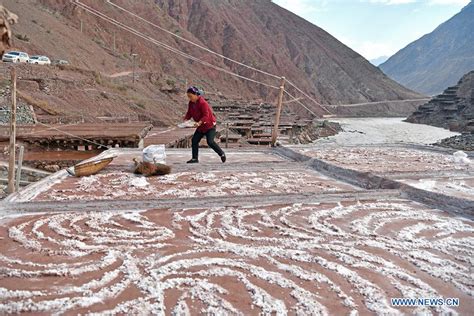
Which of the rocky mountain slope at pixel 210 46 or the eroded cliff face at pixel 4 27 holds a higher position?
the rocky mountain slope at pixel 210 46

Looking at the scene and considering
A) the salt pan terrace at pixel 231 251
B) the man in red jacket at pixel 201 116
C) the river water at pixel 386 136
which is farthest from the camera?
the river water at pixel 386 136

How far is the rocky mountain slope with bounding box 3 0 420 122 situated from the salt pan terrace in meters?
20.2

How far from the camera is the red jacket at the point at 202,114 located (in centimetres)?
649

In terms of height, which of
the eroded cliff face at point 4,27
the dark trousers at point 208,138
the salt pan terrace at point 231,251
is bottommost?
the salt pan terrace at point 231,251

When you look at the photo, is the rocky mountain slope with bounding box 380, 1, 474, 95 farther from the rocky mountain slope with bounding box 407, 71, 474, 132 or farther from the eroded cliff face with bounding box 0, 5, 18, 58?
the eroded cliff face with bounding box 0, 5, 18, 58

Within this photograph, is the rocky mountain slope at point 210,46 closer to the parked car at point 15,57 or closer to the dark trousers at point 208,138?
the parked car at point 15,57

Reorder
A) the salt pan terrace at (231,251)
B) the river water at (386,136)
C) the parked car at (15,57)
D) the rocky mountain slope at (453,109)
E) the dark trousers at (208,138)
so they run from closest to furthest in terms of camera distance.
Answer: the salt pan terrace at (231,251) < the dark trousers at (208,138) < the parked car at (15,57) < the river water at (386,136) < the rocky mountain slope at (453,109)

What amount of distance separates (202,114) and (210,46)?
66.1 meters

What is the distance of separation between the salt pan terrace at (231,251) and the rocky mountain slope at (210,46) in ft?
66.4

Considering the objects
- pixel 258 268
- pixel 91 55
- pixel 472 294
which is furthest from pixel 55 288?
pixel 91 55

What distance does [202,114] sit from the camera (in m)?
6.54

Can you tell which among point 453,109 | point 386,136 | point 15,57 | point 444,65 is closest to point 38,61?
point 15,57

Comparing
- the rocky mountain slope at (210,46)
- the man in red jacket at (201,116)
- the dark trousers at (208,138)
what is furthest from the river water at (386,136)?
the man in red jacket at (201,116)

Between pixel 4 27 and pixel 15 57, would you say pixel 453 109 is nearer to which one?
pixel 15 57
